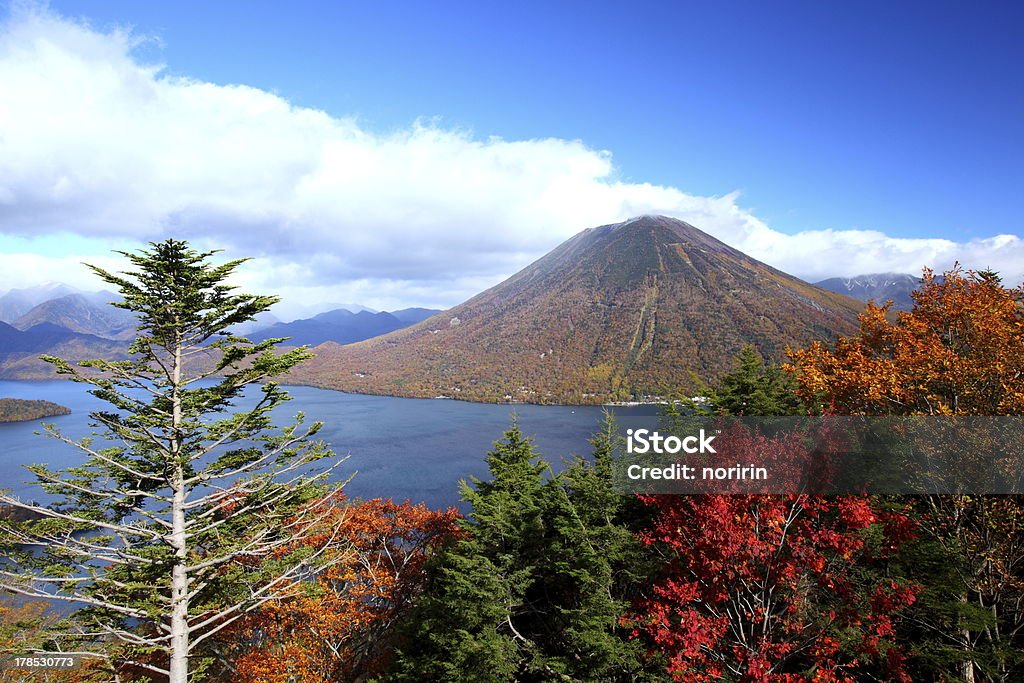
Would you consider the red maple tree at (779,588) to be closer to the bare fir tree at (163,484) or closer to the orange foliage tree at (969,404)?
the orange foliage tree at (969,404)

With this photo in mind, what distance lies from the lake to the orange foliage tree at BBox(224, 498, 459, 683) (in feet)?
24.9

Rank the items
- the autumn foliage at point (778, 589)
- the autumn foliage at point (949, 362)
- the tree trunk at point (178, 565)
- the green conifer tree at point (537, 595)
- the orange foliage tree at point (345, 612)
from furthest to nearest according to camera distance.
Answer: the orange foliage tree at point (345, 612) → the green conifer tree at point (537, 595) → the tree trunk at point (178, 565) → the autumn foliage at point (949, 362) → the autumn foliage at point (778, 589)

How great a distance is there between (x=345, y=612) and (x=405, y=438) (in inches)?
2639

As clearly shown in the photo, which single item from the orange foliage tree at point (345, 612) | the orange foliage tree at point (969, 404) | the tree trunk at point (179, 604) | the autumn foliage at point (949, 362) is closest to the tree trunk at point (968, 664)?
the orange foliage tree at point (969, 404)

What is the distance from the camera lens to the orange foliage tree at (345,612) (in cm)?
1481

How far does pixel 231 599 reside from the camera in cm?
1149

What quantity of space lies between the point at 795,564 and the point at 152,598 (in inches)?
486

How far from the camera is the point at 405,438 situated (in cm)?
8312

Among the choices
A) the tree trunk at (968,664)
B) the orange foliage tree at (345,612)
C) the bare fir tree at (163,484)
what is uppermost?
the bare fir tree at (163,484)

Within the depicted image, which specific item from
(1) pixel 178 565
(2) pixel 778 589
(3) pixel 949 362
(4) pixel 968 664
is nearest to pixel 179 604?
(1) pixel 178 565

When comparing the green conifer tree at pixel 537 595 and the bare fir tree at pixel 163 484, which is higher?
the bare fir tree at pixel 163 484

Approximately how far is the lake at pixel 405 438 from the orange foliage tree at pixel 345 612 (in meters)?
7.58

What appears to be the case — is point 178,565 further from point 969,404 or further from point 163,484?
point 969,404

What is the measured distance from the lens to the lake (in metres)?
54.3
